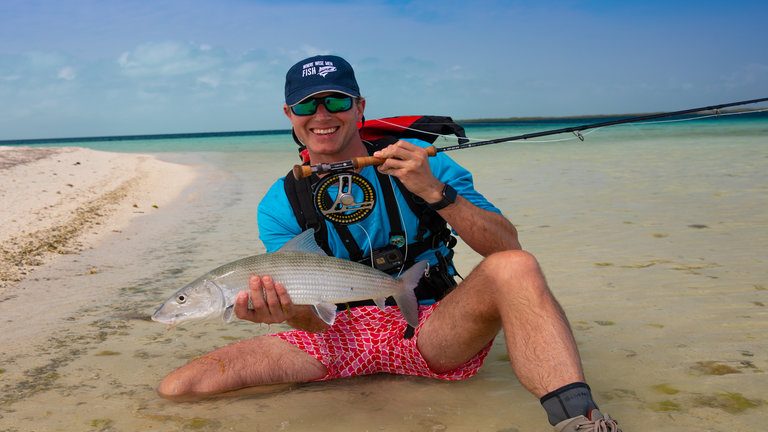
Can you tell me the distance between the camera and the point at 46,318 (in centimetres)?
548

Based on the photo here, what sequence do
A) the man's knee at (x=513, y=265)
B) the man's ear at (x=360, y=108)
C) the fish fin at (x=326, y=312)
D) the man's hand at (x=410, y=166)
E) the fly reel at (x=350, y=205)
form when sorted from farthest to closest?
the man's ear at (x=360, y=108) < the fly reel at (x=350, y=205) < the fish fin at (x=326, y=312) < the man's hand at (x=410, y=166) < the man's knee at (x=513, y=265)

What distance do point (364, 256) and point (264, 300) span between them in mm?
770

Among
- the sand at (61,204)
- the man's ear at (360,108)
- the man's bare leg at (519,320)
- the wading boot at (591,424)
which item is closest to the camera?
the wading boot at (591,424)

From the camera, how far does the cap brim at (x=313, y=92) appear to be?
3834mm

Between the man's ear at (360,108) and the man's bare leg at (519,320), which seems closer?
the man's bare leg at (519,320)

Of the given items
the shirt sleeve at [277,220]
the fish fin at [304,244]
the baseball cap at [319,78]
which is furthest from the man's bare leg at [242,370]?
the baseball cap at [319,78]

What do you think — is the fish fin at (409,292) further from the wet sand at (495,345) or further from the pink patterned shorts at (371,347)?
the wet sand at (495,345)

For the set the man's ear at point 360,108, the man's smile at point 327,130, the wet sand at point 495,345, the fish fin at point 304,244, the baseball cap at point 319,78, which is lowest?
the wet sand at point 495,345

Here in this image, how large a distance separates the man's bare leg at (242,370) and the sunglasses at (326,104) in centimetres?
141

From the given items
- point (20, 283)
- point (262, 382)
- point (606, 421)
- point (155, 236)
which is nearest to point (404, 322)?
point (262, 382)

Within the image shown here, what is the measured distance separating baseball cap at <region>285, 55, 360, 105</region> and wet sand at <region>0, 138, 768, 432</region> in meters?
1.74

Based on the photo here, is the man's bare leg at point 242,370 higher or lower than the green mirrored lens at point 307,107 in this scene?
lower

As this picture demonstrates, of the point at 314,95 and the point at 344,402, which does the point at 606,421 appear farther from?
the point at 314,95

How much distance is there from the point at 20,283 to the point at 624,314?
5447 millimetres
